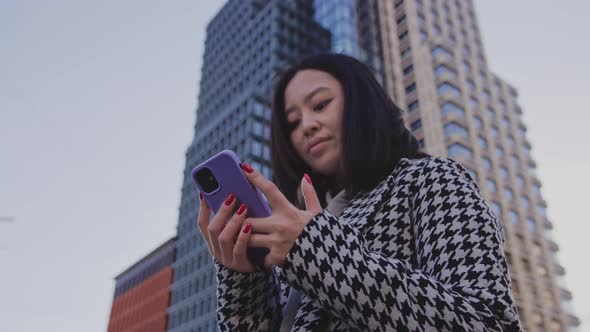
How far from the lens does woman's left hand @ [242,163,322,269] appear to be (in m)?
1.33

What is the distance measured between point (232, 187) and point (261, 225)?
0.76ft

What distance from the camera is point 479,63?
54594 millimetres

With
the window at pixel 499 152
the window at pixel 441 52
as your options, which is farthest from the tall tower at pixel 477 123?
the window at pixel 499 152

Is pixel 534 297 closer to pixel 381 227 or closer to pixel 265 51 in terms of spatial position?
pixel 265 51

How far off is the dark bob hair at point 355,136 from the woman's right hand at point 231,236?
0.59 metres

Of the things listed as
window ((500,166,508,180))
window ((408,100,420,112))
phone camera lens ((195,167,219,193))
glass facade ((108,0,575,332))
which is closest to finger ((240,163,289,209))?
phone camera lens ((195,167,219,193))

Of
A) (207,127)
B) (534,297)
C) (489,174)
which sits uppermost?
(207,127)

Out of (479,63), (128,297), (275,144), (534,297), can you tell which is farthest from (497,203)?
(128,297)

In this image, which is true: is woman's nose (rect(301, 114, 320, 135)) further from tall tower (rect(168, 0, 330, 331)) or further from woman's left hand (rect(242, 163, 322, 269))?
tall tower (rect(168, 0, 330, 331))

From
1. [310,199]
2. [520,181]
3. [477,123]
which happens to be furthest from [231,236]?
[520,181]

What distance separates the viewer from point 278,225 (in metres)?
1.33

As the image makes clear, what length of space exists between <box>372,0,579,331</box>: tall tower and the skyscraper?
0.12 meters

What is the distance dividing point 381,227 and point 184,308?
5870 centimetres

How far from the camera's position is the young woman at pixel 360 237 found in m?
1.24
